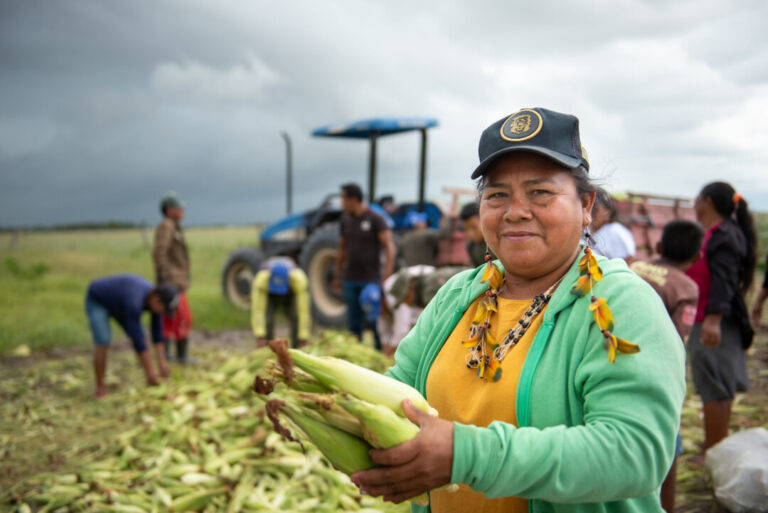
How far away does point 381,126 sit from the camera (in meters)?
8.93

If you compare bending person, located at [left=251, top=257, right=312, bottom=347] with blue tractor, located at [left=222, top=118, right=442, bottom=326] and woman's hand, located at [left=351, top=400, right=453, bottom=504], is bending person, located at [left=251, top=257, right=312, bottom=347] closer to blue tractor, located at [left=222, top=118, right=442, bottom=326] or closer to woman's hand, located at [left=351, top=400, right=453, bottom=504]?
blue tractor, located at [left=222, top=118, right=442, bottom=326]

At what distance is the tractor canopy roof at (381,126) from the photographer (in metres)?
8.88

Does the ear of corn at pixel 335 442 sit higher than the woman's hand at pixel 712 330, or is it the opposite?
the ear of corn at pixel 335 442

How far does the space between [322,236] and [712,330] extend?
6.93 meters

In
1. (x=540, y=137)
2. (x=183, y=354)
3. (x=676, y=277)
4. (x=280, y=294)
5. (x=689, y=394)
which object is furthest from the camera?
(x=183, y=354)

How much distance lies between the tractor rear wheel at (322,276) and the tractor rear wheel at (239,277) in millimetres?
1954

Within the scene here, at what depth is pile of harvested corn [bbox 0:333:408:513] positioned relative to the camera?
3613mm

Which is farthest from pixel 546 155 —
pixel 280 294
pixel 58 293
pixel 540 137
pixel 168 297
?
pixel 58 293

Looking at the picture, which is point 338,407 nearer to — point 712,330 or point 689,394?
point 712,330

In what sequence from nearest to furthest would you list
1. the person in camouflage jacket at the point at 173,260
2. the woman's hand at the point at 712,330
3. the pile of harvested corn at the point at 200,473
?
the pile of harvested corn at the point at 200,473, the woman's hand at the point at 712,330, the person in camouflage jacket at the point at 173,260

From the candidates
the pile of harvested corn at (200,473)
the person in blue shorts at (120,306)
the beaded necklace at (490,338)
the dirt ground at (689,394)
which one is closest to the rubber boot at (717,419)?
the dirt ground at (689,394)

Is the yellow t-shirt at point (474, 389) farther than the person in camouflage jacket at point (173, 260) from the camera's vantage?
No

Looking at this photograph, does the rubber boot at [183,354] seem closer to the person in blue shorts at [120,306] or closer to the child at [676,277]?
the person in blue shorts at [120,306]

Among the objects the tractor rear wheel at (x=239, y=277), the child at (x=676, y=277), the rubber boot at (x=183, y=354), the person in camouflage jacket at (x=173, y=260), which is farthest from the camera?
the tractor rear wheel at (x=239, y=277)
